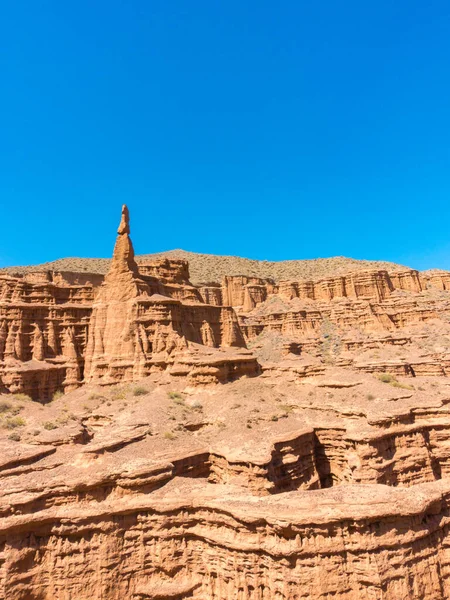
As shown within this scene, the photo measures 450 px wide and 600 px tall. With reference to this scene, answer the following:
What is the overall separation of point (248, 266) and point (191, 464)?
105416mm

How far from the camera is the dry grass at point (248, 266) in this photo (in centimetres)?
10721

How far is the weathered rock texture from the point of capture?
1416cm

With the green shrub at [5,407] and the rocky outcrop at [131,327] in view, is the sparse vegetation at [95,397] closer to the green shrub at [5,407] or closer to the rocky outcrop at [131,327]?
the rocky outcrop at [131,327]

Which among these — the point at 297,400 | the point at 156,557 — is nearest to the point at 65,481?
the point at 156,557

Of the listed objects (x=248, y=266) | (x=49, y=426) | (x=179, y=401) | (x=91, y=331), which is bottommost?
(x=49, y=426)

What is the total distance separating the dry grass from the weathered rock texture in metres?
63.9

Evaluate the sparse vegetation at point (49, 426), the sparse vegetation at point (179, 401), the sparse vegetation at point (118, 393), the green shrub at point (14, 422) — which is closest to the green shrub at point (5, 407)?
the green shrub at point (14, 422)

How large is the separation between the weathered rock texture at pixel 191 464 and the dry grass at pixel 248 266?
63906 millimetres

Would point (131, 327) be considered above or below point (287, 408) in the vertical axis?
above

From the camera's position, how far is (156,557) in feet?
53.1

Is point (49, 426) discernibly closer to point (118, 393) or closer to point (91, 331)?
point (118, 393)

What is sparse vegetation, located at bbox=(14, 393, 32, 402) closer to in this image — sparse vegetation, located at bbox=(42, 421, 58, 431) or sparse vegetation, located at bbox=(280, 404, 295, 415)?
sparse vegetation, located at bbox=(42, 421, 58, 431)

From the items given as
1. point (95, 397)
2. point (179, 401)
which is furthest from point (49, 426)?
point (179, 401)

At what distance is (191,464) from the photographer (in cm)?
2064
